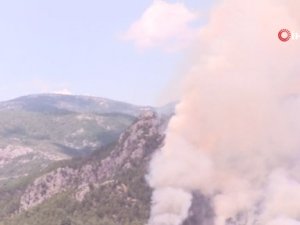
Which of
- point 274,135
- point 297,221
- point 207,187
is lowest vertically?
point 297,221

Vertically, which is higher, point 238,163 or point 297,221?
point 238,163

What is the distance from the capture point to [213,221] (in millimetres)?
137875

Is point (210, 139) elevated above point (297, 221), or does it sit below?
above

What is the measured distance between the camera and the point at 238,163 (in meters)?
137

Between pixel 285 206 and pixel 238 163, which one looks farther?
pixel 238 163

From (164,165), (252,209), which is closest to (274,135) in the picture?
(252,209)

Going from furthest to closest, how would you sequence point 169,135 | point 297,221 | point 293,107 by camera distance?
point 169,135 → point 293,107 → point 297,221

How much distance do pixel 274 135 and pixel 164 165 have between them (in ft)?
84.6

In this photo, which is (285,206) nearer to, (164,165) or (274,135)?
(274,135)

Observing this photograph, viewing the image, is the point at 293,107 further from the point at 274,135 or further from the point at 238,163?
the point at 238,163

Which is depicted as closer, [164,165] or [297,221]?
[297,221]

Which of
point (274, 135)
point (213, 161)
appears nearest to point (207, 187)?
point (213, 161)

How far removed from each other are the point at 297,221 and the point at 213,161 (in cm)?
2134

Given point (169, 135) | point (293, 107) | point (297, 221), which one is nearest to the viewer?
point (297, 221)
